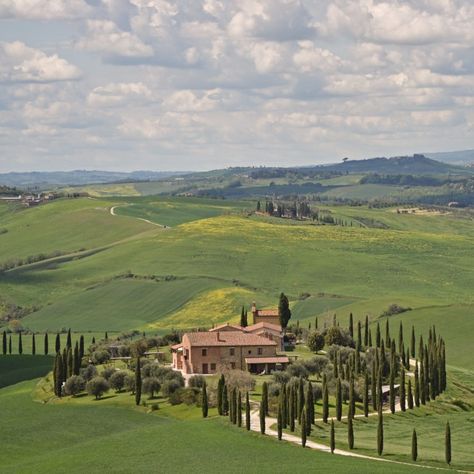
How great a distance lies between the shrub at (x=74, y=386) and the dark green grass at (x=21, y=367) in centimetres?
1756

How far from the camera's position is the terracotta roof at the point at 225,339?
14162cm

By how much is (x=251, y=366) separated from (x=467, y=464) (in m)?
50.8

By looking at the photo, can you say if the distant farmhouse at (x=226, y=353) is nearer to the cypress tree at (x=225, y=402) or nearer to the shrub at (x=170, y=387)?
the shrub at (x=170, y=387)

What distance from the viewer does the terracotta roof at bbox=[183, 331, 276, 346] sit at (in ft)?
465

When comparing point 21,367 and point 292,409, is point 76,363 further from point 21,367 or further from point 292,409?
point 292,409

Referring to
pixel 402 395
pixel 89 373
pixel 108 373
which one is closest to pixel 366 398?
pixel 402 395

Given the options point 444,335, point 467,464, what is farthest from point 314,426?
point 444,335

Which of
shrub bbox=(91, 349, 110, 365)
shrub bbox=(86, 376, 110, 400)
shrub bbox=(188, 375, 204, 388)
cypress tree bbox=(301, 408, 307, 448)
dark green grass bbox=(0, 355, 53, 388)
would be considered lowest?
dark green grass bbox=(0, 355, 53, 388)

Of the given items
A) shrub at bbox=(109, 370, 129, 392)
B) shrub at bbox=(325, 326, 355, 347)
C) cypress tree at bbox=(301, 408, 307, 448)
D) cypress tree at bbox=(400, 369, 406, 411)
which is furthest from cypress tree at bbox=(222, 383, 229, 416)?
shrub at bbox=(325, 326, 355, 347)

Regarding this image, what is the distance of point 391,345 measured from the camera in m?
141

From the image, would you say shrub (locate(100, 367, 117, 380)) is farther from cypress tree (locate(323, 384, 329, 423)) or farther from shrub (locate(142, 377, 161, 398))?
cypress tree (locate(323, 384, 329, 423))

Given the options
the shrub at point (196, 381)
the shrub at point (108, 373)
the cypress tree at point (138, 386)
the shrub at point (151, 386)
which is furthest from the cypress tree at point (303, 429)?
the shrub at point (108, 373)

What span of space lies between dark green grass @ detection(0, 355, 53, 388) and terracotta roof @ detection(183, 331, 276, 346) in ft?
71.8

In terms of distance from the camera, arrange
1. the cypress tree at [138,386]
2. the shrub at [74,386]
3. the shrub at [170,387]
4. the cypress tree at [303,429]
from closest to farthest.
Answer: the cypress tree at [303,429] < the cypress tree at [138,386] < the shrub at [170,387] < the shrub at [74,386]
